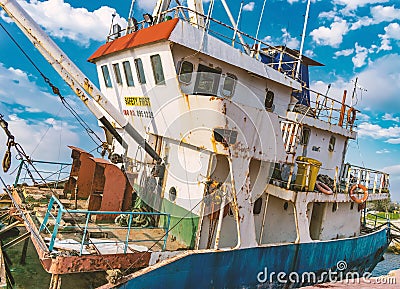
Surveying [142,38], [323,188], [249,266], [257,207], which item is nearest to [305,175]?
[323,188]

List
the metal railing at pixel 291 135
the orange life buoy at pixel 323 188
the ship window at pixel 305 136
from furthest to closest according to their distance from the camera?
the ship window at pixel 305 136
the orange life buoy at pixel 323 188
the metal railing at pixel 291 135

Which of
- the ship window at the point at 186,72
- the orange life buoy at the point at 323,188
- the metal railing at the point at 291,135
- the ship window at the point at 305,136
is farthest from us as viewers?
the ship window at the point at 305,136

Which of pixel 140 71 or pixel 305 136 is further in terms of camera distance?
pixel 305 136

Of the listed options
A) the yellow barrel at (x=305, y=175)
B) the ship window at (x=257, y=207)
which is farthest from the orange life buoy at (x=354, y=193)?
the ship window at (x=257, y=207)

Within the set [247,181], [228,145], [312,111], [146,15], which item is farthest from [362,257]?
[146,15]

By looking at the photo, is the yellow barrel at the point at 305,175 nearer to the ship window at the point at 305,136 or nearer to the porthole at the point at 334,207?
the ship window at the point at 305,136

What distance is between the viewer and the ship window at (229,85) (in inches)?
380

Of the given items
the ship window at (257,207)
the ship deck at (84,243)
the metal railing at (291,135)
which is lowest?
the ship deck at (84,243)

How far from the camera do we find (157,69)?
897 cm

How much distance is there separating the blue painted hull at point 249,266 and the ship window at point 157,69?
15.0ft

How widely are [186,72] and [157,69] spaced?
804mm

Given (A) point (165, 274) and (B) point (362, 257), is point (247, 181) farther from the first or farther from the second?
(B) point (362, 257)

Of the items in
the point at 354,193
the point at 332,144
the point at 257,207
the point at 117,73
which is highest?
the point at 117,73

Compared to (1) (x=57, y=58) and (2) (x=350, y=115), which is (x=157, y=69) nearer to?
(1) (x=57, y=58)
